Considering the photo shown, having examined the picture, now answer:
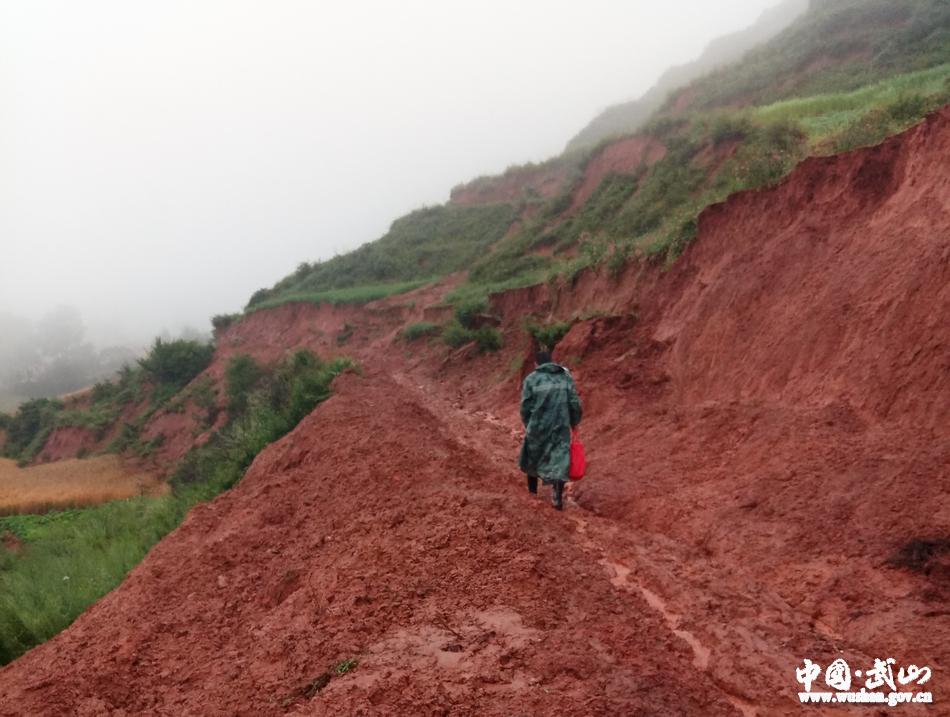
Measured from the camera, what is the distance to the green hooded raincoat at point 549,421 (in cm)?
678

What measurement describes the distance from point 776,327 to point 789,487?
112 inches

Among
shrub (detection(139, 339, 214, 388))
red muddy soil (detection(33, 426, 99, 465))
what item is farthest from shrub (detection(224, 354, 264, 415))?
red muddy soil (detection(33, 426, 99, 465))

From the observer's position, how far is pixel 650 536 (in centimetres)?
602

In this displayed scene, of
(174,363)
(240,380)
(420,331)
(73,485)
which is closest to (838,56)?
(420,331)

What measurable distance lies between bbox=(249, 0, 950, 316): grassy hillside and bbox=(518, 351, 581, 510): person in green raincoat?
553cm

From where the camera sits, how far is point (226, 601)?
18.3 ft

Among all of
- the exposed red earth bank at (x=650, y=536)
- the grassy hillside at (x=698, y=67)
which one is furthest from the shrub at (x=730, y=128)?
the grassy hillside at (x=698, y=67)

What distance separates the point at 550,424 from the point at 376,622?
3046 millimetres

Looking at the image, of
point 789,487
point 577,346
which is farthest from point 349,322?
point 789,487

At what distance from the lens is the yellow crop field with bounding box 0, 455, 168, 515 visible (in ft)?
67.9

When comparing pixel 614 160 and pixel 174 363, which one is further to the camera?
pixel 174 363

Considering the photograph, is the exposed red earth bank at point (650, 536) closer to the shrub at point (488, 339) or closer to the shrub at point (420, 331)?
the shrub at point (488, 339)

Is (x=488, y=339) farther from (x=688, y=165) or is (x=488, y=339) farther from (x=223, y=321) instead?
(x=223, y=321)

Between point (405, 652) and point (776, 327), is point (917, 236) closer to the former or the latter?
point (776, 327)
